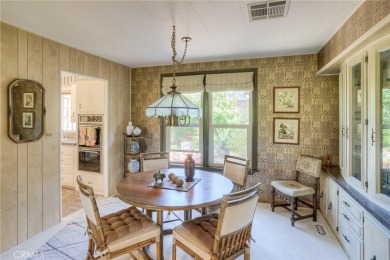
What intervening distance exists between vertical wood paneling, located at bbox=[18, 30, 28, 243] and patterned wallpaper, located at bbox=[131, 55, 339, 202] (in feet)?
8.65

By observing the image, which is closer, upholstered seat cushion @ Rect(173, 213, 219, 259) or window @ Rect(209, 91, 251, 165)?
upholstered seat cushion @ Rect(173, 213, 219, 259)

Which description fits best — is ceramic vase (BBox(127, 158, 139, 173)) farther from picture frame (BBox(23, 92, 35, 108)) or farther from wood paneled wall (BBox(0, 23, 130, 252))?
picture frame (BBox(23, 92, 35, 108))

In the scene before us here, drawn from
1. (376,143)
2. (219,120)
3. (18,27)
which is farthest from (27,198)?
(376,143)

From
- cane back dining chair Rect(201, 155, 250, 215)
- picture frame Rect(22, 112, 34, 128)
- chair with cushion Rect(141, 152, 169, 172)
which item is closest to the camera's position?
picture frame Rect(22, 112, 34, 128)

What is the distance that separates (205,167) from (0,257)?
300 centimetres

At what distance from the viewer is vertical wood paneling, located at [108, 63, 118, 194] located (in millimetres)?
4047

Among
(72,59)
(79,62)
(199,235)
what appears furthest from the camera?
(79,62)

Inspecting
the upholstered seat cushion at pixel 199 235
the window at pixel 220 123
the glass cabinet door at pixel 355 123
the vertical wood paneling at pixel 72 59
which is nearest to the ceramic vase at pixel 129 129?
the window at pixel 220 123

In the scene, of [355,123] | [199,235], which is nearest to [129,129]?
[199,235]

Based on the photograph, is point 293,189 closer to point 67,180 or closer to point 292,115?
point 292,115

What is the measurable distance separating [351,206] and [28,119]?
12.5ft

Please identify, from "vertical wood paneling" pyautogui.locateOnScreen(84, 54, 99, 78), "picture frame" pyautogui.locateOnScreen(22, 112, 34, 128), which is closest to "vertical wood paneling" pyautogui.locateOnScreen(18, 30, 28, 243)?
"picture frame" pyautogui.locateOnScreen(22, 112, 34, 128)

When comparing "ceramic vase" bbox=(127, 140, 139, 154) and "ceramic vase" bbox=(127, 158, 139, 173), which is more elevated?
"ceramic vase" bbox=(127, 140, 139, 154)

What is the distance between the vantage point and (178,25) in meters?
2.43
